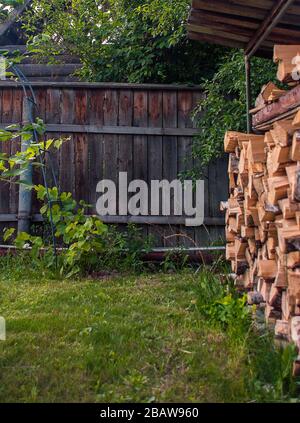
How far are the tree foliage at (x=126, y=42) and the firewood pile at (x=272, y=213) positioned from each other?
7.05ft

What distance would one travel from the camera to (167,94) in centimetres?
521

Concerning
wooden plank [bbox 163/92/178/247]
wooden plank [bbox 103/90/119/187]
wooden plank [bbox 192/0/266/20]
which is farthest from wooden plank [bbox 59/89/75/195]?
wooden plank [bbox 192/0/266/20]

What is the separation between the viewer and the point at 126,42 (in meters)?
5.78

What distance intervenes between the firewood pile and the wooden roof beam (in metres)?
0.41

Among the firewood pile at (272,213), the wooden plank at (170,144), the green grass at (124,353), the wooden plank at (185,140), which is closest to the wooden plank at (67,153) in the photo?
the wooden plank at (170,144)

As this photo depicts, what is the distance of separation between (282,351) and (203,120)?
2.99 meters

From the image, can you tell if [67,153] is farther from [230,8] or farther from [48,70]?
[230,8]

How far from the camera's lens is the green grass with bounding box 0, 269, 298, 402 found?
2.27 metres

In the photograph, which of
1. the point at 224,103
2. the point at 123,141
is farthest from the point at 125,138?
the point at 224,103

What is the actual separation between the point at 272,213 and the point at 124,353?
3.66ft

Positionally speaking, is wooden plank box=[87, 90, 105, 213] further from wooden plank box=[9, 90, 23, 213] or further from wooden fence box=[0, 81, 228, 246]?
wooden plank box=[9, 90, 23, 213]

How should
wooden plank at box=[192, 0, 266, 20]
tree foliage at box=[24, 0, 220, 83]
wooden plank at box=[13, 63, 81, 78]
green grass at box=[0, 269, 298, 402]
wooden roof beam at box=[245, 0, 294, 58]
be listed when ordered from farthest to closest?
wooden plank at box=[13, 63, 81, 78]
tree foliage at box=[24, 0, 220, 83]
wooden plank at box=[192, 0, 266, 20]
wooden roof beam at box=[245, 0, 294, 58]
green grass at box=[0, 269, 298, 402]

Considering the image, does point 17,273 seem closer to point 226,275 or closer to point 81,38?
point 226,275
